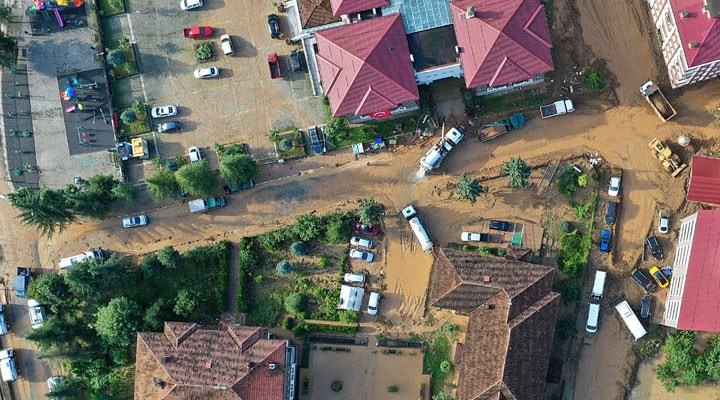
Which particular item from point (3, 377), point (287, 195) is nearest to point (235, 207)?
point (287, 195)

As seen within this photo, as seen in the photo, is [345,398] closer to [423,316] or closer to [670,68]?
[423,316]

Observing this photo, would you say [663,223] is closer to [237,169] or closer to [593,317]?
[593,317]

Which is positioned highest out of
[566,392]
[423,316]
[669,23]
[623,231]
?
[669,23]

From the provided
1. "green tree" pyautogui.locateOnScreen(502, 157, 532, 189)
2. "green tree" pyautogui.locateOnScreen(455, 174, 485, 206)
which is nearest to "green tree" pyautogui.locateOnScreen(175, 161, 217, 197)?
"green tree" pyautogui.locateOnScreen(455, 174, 485, 206)

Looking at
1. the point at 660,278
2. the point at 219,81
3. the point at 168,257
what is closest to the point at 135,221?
the point at 168,257

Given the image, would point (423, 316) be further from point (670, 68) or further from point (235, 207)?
point (670, 68)

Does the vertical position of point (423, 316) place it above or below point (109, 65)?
below

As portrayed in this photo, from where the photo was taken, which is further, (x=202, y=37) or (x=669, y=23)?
(x=202, y=37)
